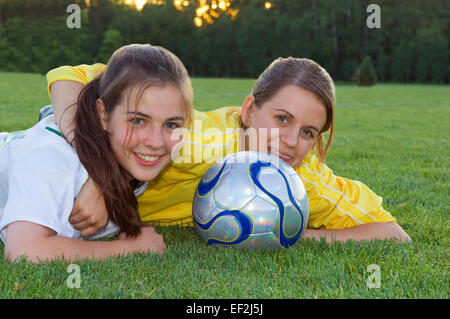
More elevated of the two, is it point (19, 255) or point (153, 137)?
point (153, 137)

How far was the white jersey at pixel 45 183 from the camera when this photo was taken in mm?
2264

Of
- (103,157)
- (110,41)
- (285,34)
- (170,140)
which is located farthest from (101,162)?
(285,34)

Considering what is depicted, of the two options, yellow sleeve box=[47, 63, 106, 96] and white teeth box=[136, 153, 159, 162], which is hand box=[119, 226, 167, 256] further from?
yellow sleeve box=[47, 63, 106, 96]

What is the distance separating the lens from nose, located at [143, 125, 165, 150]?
252cm

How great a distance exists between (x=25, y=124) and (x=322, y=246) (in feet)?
22.5

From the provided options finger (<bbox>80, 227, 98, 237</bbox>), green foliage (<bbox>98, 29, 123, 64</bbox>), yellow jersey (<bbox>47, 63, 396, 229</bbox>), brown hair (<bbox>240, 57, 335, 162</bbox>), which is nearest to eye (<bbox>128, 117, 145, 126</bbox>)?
yellow jersey (<bbox>47, 63, 396, 229</bbox>)

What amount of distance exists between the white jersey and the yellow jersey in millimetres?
714

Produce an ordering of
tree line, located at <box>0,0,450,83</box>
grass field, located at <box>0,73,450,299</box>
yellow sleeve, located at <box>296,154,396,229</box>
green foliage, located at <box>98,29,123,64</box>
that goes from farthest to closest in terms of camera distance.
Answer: tree line, located at <box>0,0,450,83</box> < green foliage, located at <box>98,29,123,64</box> < yellow sleeve, located at <box>296,154,396,229</box> < grass field, located at <box>0,73,450,299</box>

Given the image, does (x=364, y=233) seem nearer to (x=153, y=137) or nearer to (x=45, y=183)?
(x=153, y=137)

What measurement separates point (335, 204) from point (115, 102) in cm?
171

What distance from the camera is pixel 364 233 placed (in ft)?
10.2

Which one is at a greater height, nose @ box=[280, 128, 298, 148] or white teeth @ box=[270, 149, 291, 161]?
nose @ box=[280, 128, 298, 148]
